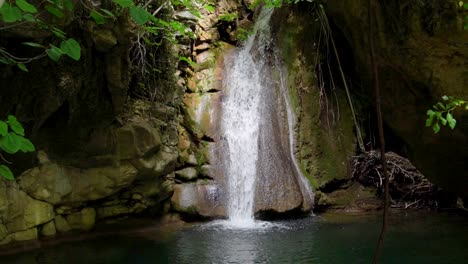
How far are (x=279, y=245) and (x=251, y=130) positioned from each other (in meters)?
3.01

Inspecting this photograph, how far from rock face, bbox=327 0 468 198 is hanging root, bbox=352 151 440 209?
6.11ft

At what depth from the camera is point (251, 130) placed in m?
8.00

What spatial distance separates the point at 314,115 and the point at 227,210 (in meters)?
2.65

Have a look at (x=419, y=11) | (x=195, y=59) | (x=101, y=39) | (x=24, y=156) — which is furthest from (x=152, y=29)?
(x=195, y=59)

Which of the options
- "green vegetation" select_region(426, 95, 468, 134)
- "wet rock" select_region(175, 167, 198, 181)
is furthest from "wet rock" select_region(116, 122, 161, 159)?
"green vegetation" select_region(426, 95, 468, 134)

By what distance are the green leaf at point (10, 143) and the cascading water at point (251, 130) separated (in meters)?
5.31

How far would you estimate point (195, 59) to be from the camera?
28.0ft

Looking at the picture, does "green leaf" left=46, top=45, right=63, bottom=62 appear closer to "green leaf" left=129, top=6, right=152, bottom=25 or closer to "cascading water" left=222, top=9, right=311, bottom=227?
"green leaf" left=129, top=6, right=152, bottom=25

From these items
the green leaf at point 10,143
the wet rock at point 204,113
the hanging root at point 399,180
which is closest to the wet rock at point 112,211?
the wet rock at point 204,113

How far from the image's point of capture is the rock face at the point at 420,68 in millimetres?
4297

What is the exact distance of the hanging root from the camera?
766 cm

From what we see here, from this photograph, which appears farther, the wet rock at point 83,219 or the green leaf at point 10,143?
the wet rock at point 83,219

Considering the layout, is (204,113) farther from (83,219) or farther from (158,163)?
(83,219)

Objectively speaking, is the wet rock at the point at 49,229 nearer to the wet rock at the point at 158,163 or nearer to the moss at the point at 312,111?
the wet rock at the point at 158,163
